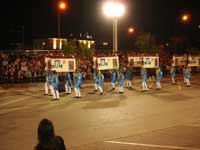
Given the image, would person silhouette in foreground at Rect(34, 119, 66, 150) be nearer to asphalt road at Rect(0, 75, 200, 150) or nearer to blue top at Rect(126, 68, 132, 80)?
asphalt road at Rect(0, 75, 200, 150)

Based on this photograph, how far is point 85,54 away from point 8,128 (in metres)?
16.9

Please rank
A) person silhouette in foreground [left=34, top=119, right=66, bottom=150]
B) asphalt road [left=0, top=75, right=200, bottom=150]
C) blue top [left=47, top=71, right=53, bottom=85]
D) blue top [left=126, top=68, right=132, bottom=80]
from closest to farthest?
person silhouette in foreground [left=34, top=119, right=66, bottom=150] < asphalt road [left=0, top=75, right=200, bottom=150] < blue top [left=47, top=71, right=53, bottom=85] < blue top [left=126, top=68, right=132, bottom=80]

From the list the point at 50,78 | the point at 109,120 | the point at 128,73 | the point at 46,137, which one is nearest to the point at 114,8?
the point at 128,73

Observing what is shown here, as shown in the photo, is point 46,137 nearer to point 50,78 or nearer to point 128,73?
point 50,78

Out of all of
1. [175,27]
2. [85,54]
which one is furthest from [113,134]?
[175,27]

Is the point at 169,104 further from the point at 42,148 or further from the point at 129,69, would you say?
the point at 42,148

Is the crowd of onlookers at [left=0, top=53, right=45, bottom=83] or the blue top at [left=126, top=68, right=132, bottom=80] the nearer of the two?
the blue top at [left=126, top=68, right=132, bottom=80]

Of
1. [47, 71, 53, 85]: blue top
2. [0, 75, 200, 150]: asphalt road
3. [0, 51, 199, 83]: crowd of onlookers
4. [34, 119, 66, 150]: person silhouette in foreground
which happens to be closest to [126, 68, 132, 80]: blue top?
[0, 51, 199, 83]: crowd of onlookers

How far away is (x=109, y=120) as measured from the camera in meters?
12.1

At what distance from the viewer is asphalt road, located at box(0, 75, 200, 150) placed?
9195 millimetres

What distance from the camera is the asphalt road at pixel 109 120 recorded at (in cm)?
920

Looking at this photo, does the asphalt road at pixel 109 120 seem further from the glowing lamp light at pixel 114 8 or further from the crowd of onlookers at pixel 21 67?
the glowing lamp light at pixel 114 8

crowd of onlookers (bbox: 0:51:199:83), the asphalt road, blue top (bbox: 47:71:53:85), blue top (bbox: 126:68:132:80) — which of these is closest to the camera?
the asphalt road

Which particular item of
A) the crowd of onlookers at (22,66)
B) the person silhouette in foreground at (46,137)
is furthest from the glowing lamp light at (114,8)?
the person silhouette in foreground at (46,137)
